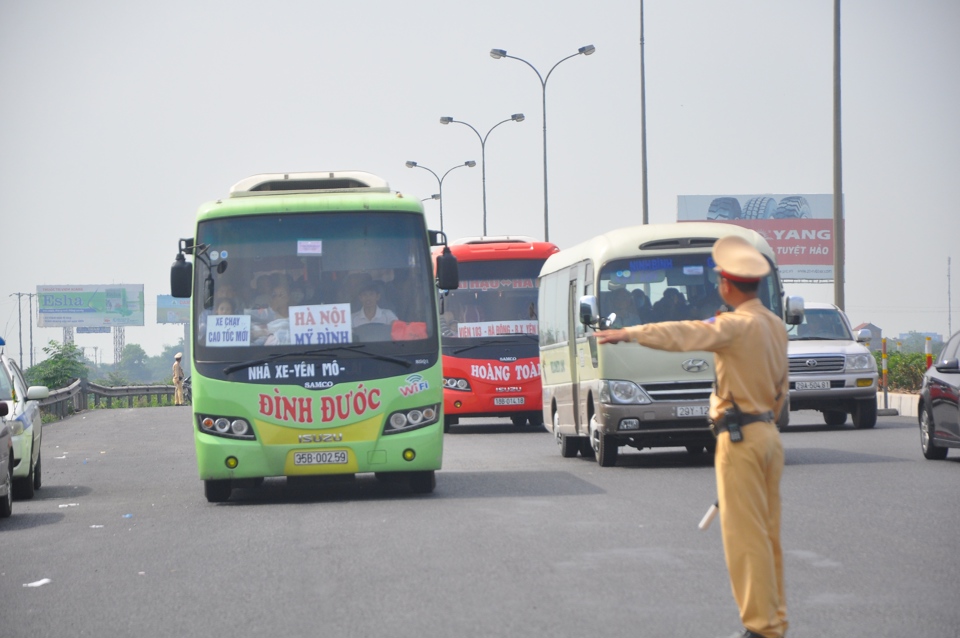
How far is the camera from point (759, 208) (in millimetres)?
98688

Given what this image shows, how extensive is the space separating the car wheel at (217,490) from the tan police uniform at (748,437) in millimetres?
8315

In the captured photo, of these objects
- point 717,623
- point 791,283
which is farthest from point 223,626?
point 791,283

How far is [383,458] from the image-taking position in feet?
45.4

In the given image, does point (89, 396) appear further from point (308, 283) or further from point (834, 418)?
point (308, 283)

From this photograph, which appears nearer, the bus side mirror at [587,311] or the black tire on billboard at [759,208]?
the bus side mirror at [587,311]

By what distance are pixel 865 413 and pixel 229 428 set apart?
42.5 feet

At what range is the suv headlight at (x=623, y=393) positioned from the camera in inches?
649

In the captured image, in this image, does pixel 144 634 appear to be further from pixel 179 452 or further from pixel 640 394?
pixel 179 452

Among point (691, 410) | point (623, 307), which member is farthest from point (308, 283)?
point (691, 410)

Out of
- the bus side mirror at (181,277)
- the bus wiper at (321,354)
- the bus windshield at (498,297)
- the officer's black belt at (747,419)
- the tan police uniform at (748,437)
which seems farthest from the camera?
the bus windshield at (498,297)

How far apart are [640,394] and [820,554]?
686 centimetres

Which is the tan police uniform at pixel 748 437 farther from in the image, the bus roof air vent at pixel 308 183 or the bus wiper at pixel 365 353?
the bus roof air vent at pixel 308 183

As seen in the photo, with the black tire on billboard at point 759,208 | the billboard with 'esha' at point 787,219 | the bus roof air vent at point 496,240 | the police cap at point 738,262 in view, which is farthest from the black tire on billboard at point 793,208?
the police cap at point 738,262

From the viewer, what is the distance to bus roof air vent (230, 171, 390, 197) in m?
15.3
